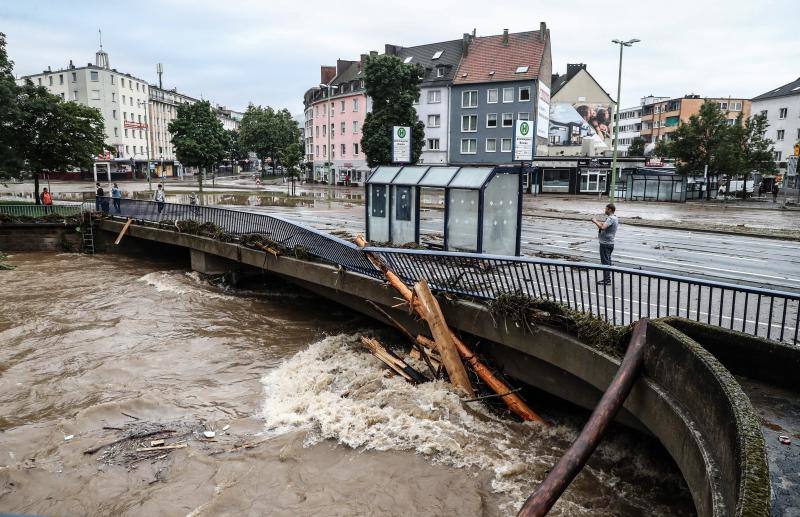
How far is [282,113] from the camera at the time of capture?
344ft

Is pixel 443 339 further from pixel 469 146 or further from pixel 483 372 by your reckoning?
pixel 469 146

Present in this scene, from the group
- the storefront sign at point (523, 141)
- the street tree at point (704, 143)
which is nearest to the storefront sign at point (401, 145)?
the storefront sign at point (523, 141)

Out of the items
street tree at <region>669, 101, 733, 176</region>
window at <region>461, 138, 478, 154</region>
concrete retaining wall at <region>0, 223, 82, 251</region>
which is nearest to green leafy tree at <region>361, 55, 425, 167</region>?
window at <region>461, 138, 478, 154</region>

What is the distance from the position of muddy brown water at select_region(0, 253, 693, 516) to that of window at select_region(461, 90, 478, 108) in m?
50.6

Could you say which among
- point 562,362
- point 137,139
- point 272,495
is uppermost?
point 137,139

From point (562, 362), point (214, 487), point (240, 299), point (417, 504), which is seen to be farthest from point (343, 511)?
point (240, 299)

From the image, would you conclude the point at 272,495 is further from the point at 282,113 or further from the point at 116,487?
the point at 282,113

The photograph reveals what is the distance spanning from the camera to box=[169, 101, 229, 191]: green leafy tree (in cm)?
5347

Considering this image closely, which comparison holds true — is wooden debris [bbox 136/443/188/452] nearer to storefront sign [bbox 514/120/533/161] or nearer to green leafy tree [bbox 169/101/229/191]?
storefront sign [bbox 514/120/533/161]

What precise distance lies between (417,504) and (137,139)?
10281 centimetres

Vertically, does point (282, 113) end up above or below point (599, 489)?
above

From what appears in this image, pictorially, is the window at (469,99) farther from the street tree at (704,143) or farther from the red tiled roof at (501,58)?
the street tree at (704,143)

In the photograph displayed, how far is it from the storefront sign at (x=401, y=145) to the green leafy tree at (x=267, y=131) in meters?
81.0

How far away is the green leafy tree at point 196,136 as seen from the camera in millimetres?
Answer: 53469
